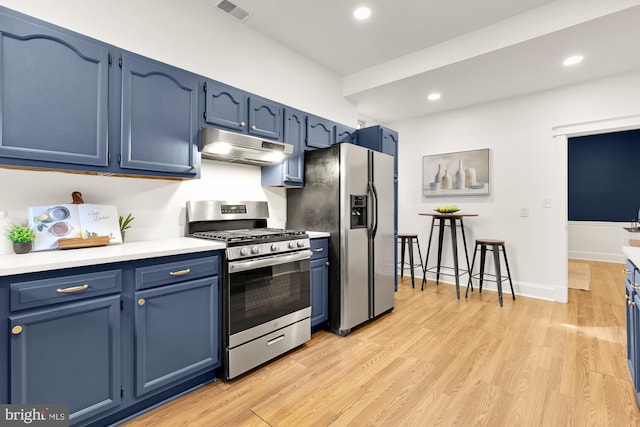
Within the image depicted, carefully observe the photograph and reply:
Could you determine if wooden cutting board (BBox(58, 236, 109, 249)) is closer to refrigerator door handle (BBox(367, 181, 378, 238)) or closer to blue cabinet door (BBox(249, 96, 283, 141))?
blue cabinet door (BBox(249, 96, 283, 141))

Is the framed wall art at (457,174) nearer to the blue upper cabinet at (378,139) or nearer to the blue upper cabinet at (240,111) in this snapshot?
the blue upper cabinet at (378,139)

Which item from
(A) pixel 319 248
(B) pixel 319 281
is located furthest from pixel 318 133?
(B) pixel 319 281

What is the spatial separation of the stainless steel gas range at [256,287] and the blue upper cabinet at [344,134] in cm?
149

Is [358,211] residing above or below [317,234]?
above

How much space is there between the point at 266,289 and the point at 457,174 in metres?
3.60

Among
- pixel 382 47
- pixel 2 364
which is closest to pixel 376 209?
pixel 382 47

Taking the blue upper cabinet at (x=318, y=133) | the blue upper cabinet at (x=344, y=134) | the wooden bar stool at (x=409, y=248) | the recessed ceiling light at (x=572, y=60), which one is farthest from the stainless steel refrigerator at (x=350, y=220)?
the recessed ceiling light at (x=572, y=60)

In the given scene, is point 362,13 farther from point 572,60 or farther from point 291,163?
point 572,60

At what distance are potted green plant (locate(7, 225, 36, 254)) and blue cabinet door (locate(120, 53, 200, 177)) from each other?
24.0 inches

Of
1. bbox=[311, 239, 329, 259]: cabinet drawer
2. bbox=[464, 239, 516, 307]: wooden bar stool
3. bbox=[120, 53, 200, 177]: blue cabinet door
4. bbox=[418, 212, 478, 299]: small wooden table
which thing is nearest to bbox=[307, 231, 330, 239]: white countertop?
bbox=[311, 239, 329, 259]: cabinet drawer

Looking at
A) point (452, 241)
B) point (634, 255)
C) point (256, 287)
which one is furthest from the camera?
point (452, 241)

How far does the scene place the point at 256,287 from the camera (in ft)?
7.38

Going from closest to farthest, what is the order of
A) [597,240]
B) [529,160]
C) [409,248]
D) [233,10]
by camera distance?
[233,10]
[529,160]
[409,248]
[597,240]

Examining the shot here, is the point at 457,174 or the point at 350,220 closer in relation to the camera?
the point at 350,220
